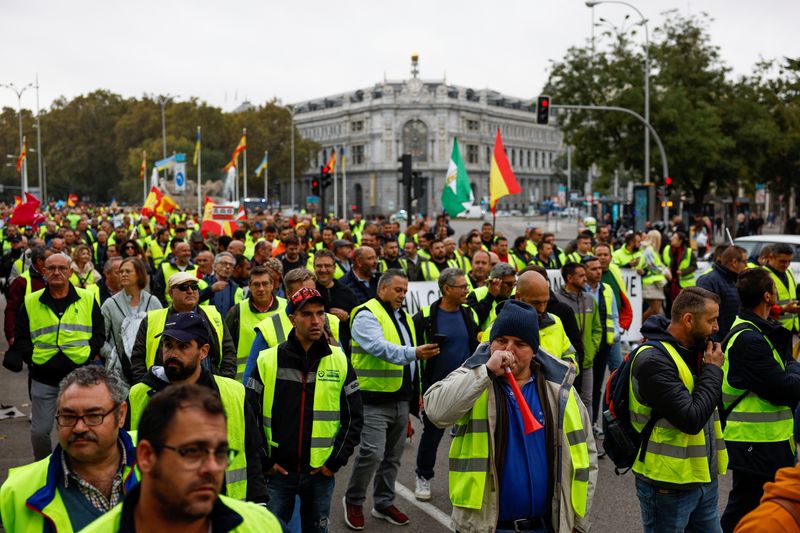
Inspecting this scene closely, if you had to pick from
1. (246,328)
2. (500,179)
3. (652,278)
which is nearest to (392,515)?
(246,328)

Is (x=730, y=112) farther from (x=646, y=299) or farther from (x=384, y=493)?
(x=384, y=493)

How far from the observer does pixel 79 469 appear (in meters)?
3.05

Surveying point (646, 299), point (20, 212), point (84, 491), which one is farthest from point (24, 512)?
point (20, 212)

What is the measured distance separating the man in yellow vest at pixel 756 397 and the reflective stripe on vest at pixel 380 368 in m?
2.16

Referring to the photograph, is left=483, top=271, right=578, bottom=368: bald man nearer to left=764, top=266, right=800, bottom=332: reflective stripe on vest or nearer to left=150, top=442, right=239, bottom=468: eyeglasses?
left=764, top=266, right=800, bottom=332: reflective stripe on vest

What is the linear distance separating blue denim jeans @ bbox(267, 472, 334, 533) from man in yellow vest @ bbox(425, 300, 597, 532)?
43.4 inches

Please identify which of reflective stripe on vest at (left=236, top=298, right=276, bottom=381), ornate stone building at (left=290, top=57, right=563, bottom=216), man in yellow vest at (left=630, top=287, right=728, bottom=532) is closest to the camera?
man in yellow vest at (left=630, top=287, right=728, bottom=532)

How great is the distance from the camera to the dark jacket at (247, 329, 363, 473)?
15.0 ft

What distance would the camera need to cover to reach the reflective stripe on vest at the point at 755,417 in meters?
5.00

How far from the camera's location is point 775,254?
773 centimetres

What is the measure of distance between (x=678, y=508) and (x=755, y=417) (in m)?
1.05

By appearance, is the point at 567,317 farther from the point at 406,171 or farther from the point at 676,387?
the point at 406,171

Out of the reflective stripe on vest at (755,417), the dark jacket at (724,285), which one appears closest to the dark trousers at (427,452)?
the reflective stripe on vest at (755,417)

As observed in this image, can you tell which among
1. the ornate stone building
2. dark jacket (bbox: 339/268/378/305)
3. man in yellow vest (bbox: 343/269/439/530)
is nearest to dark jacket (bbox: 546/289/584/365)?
man in yellow vest (bbox: 343/269/439/530)
